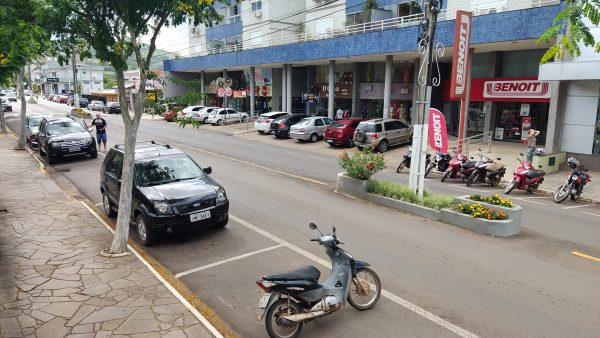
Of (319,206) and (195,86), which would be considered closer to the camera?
(195,86)

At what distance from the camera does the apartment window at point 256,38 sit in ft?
144

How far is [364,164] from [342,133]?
12.6 m

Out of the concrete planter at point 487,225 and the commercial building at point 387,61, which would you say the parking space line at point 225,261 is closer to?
the concrete planter at point 487,225

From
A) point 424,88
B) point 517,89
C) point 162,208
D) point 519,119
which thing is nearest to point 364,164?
point 424,88

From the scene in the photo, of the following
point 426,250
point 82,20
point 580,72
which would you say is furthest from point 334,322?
point 580,72

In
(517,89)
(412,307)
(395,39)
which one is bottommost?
(412,307)

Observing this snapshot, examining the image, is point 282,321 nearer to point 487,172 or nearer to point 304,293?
point 304,293

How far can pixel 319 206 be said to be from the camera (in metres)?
11.5

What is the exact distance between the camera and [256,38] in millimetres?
44344

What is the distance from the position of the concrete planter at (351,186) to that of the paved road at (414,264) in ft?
1.33

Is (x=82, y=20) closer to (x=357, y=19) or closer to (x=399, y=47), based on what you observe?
(x=399, y=47)

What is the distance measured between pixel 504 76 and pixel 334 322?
76.9ft

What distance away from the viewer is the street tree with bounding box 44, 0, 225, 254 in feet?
24.9

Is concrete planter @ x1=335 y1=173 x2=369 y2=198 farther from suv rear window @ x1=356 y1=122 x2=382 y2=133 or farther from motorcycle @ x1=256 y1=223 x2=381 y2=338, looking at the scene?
suv rear window @ x1=356 y1=122 x2=382 y2=133
